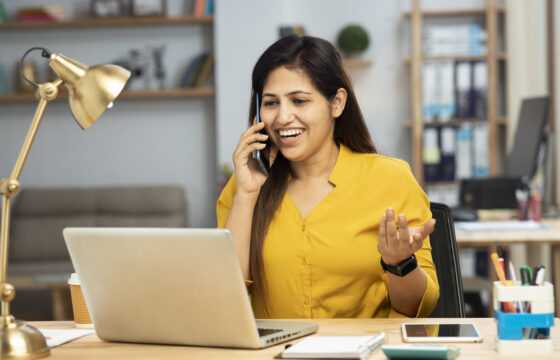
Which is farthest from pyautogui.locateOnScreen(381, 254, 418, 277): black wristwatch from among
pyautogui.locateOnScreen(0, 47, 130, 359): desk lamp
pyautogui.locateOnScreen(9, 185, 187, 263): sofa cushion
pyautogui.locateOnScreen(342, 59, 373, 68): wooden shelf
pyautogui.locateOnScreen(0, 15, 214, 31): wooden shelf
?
pyautogui.locateOnScreen(0, 15, 214, 31): wooden shelf

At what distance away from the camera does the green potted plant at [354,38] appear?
509cm

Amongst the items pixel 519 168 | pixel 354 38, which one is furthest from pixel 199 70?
pixel 519 168

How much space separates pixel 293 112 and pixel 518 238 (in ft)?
4.33

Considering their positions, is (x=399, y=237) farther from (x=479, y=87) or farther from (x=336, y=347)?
(x=479, y=87)

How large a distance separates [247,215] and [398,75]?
377cm

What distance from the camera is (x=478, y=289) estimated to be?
3.29 metres

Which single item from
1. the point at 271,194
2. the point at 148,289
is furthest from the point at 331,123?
the point at 148,289

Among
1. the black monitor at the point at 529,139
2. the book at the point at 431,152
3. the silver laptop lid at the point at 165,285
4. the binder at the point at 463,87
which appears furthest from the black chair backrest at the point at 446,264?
the binder at the point at 463,87

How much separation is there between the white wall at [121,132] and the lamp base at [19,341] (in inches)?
163

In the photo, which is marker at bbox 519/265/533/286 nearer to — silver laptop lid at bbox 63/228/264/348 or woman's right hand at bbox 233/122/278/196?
silver laptop lid at bbox 63/228/264/348

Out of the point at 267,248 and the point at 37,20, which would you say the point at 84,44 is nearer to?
the point at 37,20

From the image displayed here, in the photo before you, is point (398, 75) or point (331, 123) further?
point (398, 75)

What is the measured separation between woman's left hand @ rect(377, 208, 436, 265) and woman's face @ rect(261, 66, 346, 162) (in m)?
0.48

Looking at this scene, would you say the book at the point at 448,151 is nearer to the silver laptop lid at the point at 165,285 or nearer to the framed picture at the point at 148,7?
the framed picture at the point at 148,7
